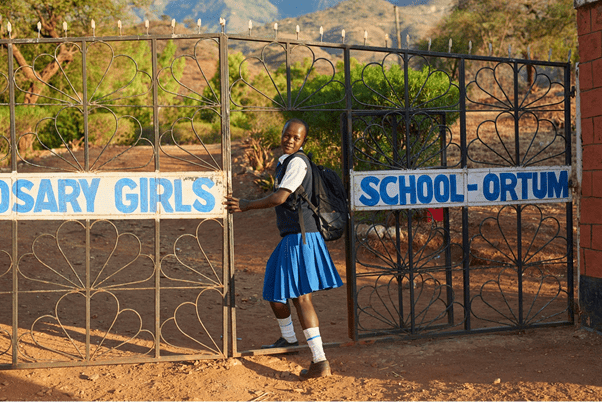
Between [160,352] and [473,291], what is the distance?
4027 mm

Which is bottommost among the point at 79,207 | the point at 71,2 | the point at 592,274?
the point at 592,274

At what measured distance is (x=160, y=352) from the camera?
430 cm

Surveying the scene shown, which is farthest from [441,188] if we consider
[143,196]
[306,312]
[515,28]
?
[515,28]

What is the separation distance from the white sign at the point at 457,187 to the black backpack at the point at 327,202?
0.37 m

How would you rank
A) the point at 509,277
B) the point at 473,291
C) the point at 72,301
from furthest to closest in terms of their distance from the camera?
the point at 509,277 < the point at 473,291 < the point at 72,301

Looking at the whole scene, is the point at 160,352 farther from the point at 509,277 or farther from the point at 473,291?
the point at 509,277

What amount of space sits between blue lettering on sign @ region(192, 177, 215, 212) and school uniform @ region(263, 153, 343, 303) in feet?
1.71

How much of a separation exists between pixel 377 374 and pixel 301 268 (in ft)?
3.01

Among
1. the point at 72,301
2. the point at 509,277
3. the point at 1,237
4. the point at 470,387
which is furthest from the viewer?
the point at 1,237

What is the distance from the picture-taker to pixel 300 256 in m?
3.73

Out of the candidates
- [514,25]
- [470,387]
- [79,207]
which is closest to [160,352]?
[79,207]

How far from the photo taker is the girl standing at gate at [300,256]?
367 cm

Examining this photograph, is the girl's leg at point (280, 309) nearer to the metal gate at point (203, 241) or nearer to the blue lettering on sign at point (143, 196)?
the metal gate at point (203, 241)

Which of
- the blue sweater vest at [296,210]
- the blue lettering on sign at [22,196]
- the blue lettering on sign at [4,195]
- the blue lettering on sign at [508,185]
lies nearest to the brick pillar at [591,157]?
the blue lettering on sign at [508,185]
